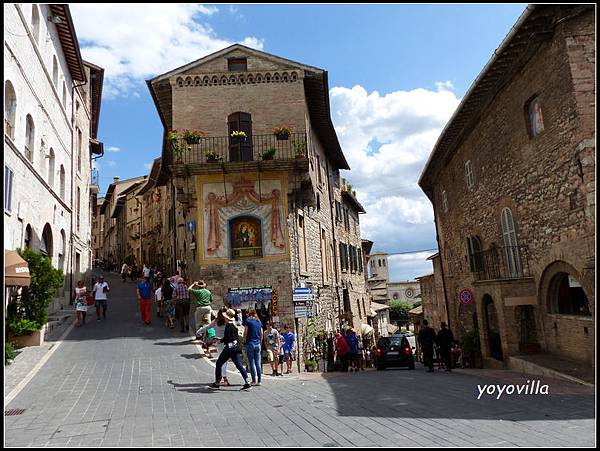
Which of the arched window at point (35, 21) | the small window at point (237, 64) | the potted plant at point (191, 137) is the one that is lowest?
the potted plant at point (191, 137)

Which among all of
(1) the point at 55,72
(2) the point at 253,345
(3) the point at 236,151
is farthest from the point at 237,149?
(2) the point at 253,345

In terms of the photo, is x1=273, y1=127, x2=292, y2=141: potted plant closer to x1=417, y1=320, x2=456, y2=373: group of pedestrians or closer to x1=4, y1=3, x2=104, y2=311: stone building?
x1=4, y1=3, x2=104, y2=311: stone building

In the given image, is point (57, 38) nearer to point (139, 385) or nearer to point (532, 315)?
point (139, 385)

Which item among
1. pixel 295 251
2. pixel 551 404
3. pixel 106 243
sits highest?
pixel 106 243

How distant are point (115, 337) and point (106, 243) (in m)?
55.0

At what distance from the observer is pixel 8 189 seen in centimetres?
1330

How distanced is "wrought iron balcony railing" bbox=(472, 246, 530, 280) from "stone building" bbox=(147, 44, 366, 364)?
22.1 feet

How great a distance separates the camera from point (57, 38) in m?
20.6

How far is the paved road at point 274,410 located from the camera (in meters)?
5.84

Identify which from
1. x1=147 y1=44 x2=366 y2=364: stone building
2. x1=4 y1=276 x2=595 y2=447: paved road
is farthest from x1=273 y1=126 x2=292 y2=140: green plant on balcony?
x1=4 y1=276 x2=595 y2=447: paved road

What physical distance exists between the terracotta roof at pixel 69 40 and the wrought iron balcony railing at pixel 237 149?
7717mm

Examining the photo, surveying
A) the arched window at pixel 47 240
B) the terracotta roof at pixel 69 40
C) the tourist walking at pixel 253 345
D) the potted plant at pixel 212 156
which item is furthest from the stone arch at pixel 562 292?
the terracotta roof at pixel 69 40

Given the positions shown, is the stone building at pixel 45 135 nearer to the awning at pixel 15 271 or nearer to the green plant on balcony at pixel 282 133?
the awning at pixel 15 271

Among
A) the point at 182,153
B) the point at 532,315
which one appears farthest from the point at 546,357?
the point at 182,153
